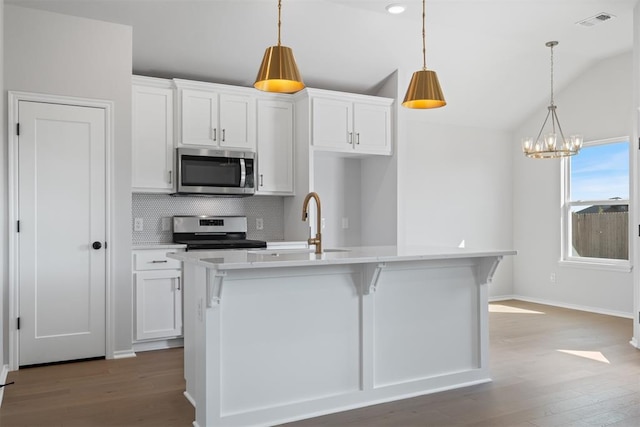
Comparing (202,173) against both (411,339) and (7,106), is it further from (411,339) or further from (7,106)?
(411,339)

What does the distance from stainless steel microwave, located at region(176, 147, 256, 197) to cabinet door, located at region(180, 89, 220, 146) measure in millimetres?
107

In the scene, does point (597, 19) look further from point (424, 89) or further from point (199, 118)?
point (199, 118)

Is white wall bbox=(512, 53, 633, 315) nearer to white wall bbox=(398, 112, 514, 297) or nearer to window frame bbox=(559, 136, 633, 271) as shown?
window frame bbox=(559, 136, 633, 271)

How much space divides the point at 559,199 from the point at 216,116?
4385 mm

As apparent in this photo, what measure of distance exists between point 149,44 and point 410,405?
357cm

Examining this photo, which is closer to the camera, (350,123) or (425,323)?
(425,323)

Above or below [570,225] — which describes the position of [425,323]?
below

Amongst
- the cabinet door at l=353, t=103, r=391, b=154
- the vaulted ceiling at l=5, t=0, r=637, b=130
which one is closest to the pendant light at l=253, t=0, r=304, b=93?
the vaulted ceiling at l=5, t=0, r=637, b=130

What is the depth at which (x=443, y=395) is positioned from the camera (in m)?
3.28

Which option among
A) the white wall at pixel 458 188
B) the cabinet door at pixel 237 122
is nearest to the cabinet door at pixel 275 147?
the cabinet door at pixel 237 122

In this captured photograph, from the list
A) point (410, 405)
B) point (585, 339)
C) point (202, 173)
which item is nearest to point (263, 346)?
point (410, 405)

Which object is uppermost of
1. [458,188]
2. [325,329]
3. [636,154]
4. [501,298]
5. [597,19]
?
[597,19]

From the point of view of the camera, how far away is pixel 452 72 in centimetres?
585

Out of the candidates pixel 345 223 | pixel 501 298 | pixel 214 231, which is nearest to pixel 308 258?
pixel 214 231
